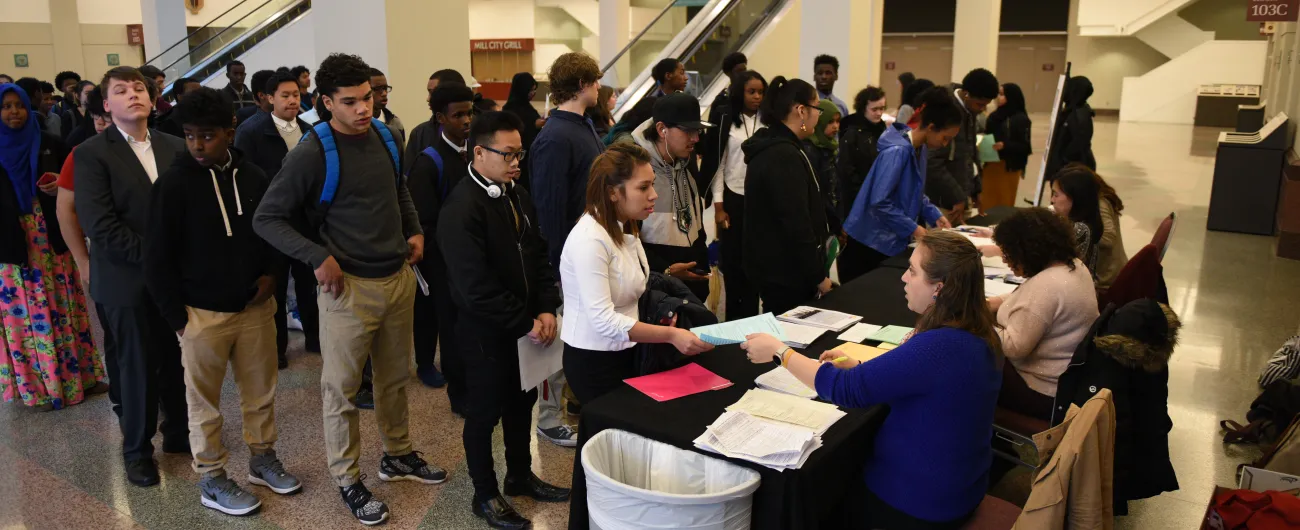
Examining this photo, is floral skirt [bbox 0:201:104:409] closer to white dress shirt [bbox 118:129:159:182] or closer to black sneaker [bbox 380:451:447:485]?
white dress shirt [bbox 118:129:159:182]

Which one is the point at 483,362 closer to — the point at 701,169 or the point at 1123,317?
the point at 1123,317

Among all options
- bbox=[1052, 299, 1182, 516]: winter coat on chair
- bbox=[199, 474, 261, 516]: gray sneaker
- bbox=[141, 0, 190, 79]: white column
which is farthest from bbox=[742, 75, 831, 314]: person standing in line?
bbox=[141, 0, 190, 79]: white column

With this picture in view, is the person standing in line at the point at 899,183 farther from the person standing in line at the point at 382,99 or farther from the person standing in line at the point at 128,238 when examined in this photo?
the person standing in line at the point at 128,238

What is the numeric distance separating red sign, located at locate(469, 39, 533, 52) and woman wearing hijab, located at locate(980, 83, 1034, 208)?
1752 cm

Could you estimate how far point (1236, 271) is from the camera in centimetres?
751

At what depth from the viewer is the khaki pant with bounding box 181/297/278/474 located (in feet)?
11.1

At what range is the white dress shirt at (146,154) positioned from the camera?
3.67 m

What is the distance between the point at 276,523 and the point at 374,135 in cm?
153

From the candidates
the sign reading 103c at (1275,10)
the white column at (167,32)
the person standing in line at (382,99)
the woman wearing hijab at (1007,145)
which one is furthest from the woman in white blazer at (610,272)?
the white column at (167,32)

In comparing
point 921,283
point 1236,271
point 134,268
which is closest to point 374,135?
point 134,268

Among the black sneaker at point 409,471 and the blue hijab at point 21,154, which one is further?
the blue hijab at point 21,154

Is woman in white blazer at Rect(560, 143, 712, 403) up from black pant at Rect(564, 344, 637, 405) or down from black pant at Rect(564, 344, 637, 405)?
up

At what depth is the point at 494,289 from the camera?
3078 mm

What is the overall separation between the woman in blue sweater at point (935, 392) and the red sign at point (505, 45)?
23260mm
